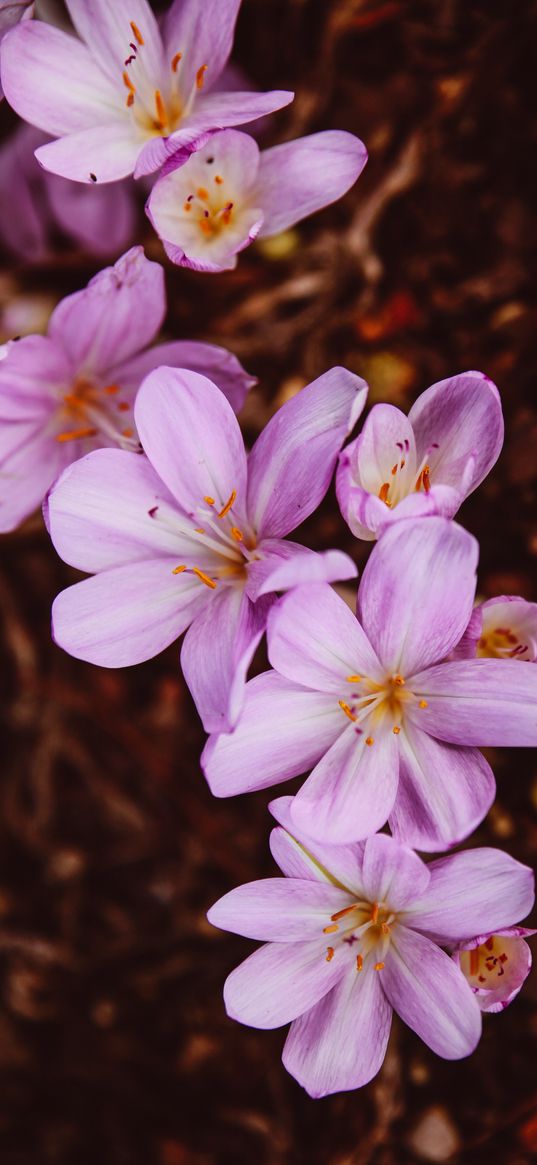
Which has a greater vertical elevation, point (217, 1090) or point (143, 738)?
point (143, 738)

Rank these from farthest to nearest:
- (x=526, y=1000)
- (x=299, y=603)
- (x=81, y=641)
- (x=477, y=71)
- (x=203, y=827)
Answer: (x=203, y=827)
(x=477, y=71)
(x=526, y=1000)
(x=81, y=641)
(x=299, y=603)

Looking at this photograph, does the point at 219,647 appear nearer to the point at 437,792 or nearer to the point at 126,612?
the point at 126,612

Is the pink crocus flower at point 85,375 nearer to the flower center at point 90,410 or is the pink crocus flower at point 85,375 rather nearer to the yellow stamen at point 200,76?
the flower center at point 90,410

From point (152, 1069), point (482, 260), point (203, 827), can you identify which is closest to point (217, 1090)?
point (152, 1069)

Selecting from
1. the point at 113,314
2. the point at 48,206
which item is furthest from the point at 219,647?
the point at 48,206

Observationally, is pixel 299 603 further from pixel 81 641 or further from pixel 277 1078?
pixel 277 1078

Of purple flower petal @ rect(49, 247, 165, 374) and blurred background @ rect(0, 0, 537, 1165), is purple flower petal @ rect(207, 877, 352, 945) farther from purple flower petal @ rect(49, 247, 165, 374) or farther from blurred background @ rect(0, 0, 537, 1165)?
purple flower petal @ rect(49, 247, 165, 374)

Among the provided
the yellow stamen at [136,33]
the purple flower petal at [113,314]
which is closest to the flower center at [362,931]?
the purple flower petal at [113,314]
